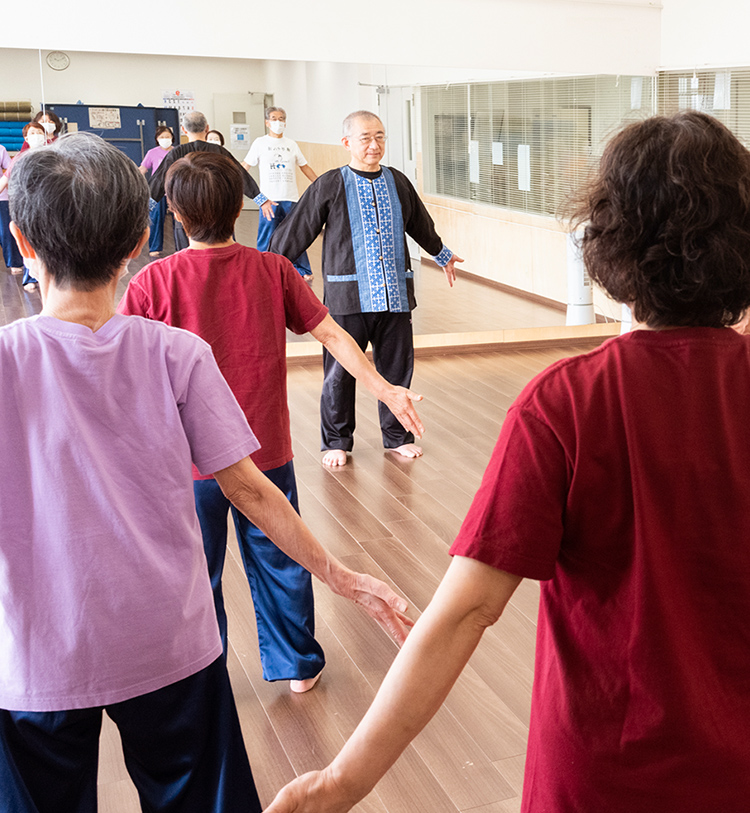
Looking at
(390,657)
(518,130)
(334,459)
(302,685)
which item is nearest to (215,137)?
(518,130)

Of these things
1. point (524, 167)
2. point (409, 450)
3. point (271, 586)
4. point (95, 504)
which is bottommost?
point (409, 450)

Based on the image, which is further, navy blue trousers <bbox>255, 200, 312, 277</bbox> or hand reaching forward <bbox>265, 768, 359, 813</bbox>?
navy blue trousers <bbox>255, 200, 312, 277</bbox>

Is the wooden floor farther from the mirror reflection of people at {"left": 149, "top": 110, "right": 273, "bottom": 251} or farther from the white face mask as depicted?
the white face mask

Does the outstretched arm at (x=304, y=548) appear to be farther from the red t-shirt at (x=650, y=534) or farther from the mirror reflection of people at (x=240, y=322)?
the mirror reflection of people at (x=240, y=322)

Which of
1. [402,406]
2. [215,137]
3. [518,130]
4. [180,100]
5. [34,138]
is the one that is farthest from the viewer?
[518,130]

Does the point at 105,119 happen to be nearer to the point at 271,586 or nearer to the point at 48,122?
the point at 48,122

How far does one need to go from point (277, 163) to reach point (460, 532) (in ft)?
18.7

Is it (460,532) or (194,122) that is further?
(194,122)

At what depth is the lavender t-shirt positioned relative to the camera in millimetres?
1172

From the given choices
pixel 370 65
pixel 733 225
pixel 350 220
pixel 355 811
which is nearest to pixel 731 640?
pixel 733 225

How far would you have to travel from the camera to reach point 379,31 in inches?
249

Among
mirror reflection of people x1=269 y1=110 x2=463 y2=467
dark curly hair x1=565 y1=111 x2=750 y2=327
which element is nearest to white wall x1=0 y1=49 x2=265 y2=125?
mirror reflection of people x1=269 y1=110 x2=463 y2=467

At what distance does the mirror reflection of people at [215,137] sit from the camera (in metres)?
6.23

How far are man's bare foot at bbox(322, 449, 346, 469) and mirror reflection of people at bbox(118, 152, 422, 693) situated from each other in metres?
1.98
